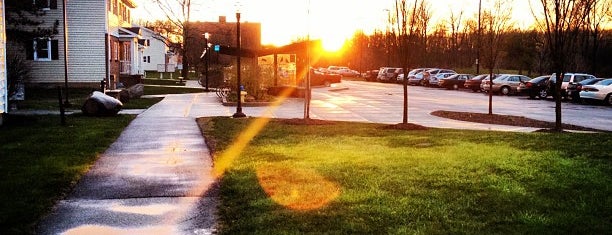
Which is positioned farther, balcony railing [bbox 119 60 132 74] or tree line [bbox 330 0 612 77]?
balcony railing [bbox 119 60 132 74]

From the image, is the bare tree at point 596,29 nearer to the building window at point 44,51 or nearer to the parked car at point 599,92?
the parked car at point 599,92

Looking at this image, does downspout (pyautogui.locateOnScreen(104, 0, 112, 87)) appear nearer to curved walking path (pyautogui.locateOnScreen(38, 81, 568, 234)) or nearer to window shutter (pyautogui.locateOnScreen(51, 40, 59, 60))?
window shutter (pyautogui.locateOnScreen(51, 40, 59, 60))

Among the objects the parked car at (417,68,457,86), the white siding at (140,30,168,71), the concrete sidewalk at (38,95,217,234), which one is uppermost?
the white siding at (140,30,168,71)

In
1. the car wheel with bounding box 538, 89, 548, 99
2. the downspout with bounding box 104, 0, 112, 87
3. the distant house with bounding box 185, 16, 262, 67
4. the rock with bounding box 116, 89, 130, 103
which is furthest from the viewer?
A: the distant house with bounding box 185, 16, 262, 67

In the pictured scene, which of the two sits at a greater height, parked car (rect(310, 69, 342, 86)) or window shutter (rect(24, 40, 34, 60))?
window shutter (rect(24, 40, 34, 60))

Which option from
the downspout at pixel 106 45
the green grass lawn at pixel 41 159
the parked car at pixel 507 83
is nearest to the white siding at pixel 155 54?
the downspout at pixel 106 45

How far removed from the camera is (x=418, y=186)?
720 centimetres

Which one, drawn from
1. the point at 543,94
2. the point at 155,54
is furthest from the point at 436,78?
the point at 155,54

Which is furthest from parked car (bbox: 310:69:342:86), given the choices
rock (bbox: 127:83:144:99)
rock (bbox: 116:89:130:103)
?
rock (bbox: 116:89:130:103)

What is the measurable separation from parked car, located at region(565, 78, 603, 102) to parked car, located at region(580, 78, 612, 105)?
74 centimetres

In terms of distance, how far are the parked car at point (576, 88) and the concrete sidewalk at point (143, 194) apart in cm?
2720

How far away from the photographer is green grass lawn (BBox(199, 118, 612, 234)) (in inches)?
218

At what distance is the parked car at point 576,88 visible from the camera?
1270 inches

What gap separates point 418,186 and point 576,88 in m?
29.1
